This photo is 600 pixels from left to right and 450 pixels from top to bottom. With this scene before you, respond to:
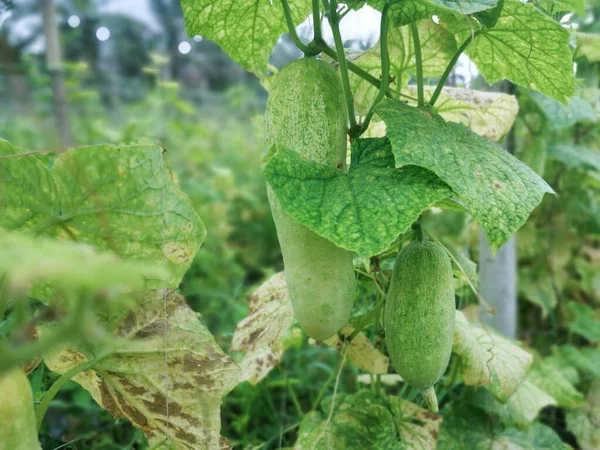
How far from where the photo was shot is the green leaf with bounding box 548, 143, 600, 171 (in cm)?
171

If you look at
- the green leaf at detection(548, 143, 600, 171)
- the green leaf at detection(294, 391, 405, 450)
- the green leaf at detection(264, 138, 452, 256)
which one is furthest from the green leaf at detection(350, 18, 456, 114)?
the green leaf at detection(548, 143, 600, 171)

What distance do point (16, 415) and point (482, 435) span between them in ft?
3.08

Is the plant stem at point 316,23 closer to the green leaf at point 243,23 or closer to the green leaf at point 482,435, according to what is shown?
the green leaf at point 243,23

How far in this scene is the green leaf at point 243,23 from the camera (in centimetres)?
91

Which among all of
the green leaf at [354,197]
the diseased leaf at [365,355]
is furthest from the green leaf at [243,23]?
the diseased leaf at [365,355]

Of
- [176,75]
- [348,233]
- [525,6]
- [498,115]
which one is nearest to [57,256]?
[348,233]

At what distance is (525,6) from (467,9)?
0.47ft

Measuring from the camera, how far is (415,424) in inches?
42.1

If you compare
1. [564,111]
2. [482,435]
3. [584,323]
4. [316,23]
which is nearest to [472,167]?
[316,23]

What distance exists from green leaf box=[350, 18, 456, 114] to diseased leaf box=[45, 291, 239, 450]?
0.50 meters

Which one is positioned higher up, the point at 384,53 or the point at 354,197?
the point at 384,53

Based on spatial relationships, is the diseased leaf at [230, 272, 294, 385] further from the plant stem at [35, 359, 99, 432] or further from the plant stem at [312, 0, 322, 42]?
the plant stem at [312, 0, 322, 42]

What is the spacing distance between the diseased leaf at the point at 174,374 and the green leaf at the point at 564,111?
45.5 inches

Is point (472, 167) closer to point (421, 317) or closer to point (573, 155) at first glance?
point (421, 317)
